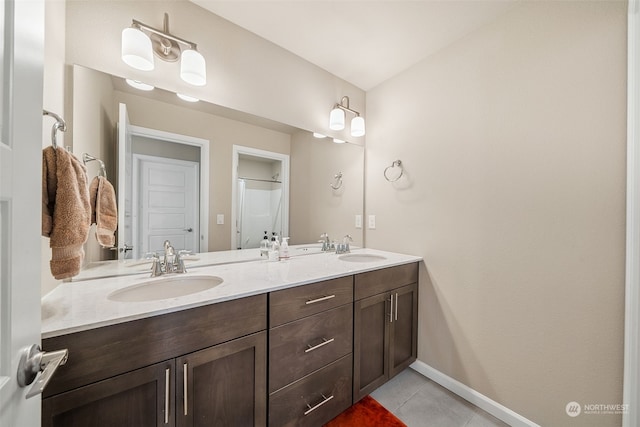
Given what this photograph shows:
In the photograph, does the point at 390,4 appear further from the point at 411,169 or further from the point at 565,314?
the point at 565,314

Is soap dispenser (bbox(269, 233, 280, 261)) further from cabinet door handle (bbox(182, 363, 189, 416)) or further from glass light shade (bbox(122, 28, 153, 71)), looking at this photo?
glass light shade (bbox(122, 28, 153, 71))

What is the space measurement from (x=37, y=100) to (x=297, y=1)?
141cm

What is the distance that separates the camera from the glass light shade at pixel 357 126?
2135mm

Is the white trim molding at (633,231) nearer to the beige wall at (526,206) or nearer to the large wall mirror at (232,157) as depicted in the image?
the beige wall at (526,206)

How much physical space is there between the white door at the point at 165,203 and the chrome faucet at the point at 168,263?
0.31 ft

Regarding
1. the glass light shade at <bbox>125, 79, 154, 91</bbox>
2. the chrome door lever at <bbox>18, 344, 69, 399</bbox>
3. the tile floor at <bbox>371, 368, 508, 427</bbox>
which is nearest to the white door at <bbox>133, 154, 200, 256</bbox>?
the glass light shade at <bbox>125, 79, 154, 91</bbox>

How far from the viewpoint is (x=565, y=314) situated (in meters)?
1.22

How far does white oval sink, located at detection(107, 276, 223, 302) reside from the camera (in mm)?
1068

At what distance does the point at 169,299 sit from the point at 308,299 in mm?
599

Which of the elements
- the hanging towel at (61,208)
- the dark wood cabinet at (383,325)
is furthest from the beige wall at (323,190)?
the hanging towel at (61,208)

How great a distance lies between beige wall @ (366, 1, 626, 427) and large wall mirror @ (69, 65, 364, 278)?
2.01 ft

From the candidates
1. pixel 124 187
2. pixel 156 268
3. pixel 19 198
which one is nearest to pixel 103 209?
pixel 124 187

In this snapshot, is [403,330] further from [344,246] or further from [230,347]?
[230,347]

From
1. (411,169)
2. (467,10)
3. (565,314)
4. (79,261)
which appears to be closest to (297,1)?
(467,10)
